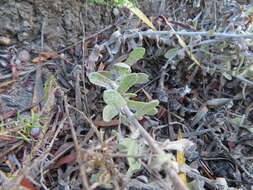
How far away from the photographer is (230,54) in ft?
3.89

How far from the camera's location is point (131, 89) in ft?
3.68

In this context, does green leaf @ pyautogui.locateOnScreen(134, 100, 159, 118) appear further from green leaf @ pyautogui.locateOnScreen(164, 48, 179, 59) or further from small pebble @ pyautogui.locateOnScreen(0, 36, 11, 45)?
small pebble @ pyautogui.locateOnScreen(0, 36, 11, 45)

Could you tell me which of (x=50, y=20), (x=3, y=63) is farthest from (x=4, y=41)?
(x=50, y=20)

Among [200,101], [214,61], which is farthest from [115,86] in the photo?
[214,61]

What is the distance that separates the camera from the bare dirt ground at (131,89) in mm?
897

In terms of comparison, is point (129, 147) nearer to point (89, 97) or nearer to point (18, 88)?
point (89, 97)

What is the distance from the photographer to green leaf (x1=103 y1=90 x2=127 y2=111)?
78cm

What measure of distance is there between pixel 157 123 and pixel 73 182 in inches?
15.1

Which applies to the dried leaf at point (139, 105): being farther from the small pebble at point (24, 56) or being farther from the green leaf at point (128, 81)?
the small pebble at point (24, 56)

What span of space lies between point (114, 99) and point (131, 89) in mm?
328

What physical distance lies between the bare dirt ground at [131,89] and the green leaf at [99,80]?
0.27ft

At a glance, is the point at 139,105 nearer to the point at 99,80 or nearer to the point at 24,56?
the point at 99,80

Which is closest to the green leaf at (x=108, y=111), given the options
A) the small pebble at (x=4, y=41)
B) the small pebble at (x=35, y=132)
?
the small pebble at (x=35, y=132)

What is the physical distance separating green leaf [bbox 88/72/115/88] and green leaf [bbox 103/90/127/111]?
146 mm
